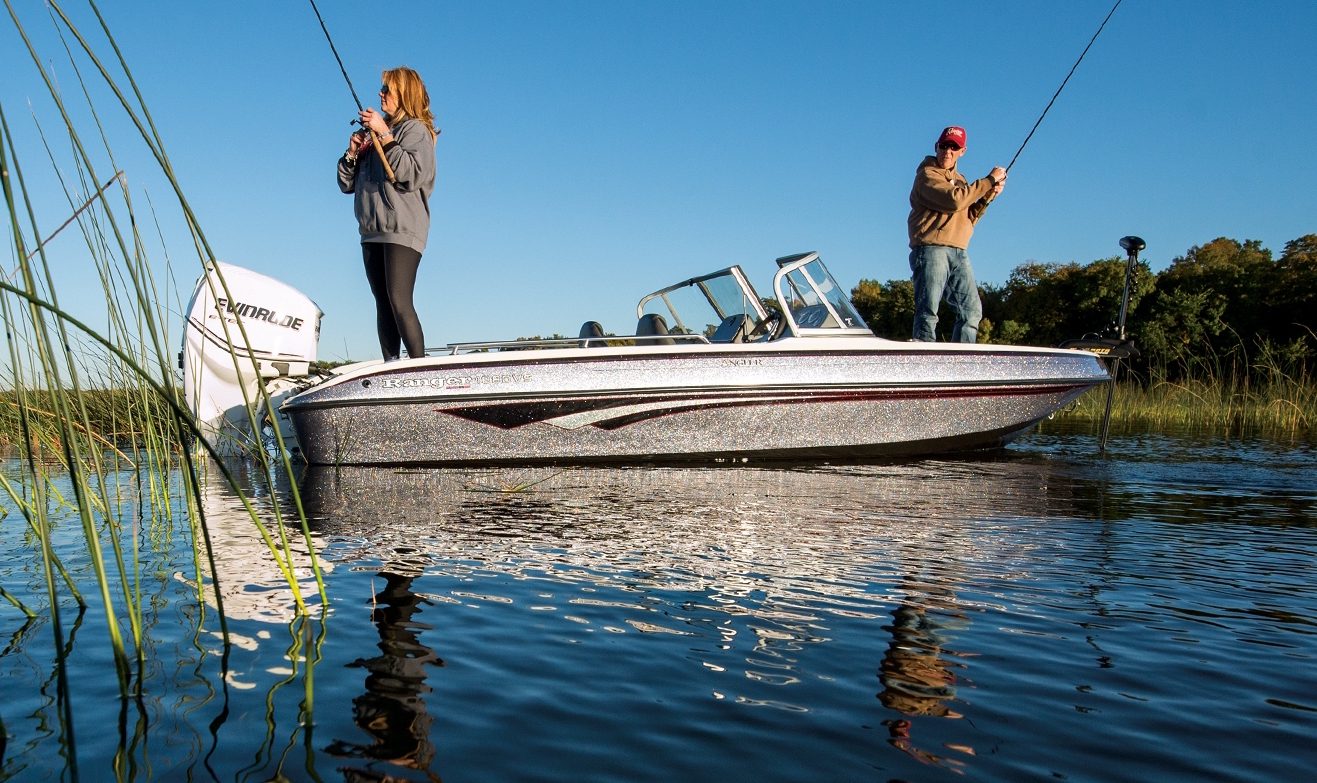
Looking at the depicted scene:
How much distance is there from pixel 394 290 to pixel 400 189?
0.62 m

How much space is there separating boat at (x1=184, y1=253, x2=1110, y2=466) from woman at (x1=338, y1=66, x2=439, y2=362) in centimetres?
53

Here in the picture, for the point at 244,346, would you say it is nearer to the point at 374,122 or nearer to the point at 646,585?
the point at 374,122

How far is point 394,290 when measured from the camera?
588cm

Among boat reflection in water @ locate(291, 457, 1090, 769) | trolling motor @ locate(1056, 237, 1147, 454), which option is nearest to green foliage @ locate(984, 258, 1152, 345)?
trolling motor @ locate(1056, 237, 1147, 454)

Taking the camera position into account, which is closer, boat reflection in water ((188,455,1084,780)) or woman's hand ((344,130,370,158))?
boat reflection in water ((188,455,1084,780))

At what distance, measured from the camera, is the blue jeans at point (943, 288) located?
689 cm

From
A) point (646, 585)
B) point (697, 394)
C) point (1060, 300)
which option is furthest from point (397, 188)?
point (1060, 300)

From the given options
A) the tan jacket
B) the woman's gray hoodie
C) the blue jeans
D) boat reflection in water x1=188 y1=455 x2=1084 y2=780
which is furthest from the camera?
the blue jeans

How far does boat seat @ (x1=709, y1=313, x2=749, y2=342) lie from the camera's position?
7.21 metres

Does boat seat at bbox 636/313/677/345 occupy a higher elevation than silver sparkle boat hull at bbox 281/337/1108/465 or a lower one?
higher

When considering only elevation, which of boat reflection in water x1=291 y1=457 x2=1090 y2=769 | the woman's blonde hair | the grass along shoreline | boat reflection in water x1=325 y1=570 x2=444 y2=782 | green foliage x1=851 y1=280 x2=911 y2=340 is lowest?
boat reflection in water x1=325 y1=570 x2=444 y2=782

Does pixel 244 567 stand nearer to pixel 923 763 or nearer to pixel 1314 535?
pixel 923 763

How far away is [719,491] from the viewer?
4.83 m

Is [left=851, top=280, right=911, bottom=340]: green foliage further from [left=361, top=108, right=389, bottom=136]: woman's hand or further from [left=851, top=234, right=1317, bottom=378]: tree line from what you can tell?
[left=361, top=108, right=389, bottom=136]: woman's hand
